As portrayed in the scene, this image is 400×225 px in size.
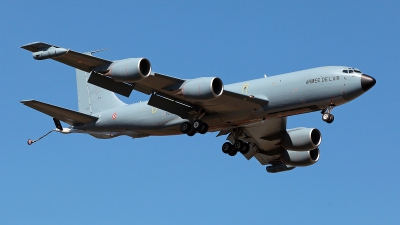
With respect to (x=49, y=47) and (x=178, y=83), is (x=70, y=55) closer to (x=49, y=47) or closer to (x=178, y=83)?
(x=49, y=47)

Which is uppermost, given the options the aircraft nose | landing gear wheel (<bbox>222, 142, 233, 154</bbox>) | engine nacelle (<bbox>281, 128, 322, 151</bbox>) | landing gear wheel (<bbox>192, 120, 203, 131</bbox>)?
the aircraft nose

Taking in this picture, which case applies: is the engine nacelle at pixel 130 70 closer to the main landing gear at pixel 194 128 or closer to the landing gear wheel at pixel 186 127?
the main landing gear at pixel 194 128

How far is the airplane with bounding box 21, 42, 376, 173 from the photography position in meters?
51.7

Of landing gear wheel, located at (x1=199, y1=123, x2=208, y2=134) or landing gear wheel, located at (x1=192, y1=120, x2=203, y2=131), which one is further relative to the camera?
landing gear wheel, located at (x1=199, y1=123, x2=208, y2=134)

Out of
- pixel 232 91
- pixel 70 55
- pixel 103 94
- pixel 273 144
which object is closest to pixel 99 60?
pixel 70 55

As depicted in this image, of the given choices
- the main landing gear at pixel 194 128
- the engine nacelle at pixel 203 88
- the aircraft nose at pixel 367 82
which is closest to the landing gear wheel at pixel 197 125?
the main landing gear at pixel 194 128

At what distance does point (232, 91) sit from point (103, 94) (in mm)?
13151

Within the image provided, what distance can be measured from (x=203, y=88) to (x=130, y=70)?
4.45 m

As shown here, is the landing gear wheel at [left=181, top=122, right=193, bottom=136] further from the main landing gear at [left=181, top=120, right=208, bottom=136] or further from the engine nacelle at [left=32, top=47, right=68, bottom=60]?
the engine nacelle at [left=32, top=47, right=68, bottom=60]

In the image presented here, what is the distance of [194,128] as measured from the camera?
55.2m

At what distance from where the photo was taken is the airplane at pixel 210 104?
51.7 metres

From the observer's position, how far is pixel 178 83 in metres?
53.1

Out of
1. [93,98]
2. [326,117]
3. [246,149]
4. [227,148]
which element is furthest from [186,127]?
[93,98]

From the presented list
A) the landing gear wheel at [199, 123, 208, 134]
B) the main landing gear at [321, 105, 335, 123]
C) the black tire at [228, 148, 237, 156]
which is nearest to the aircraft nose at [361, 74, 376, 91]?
the main landing gear at [321, 105, 335, 123]
